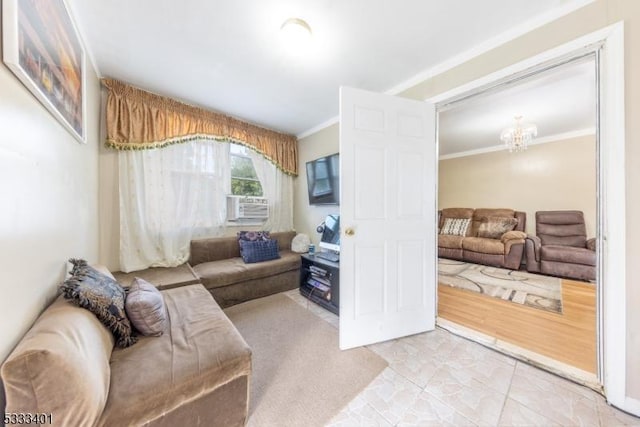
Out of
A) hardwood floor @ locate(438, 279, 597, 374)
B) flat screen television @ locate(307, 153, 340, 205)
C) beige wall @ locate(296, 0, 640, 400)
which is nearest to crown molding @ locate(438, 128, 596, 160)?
hardwood floor @ locate(438, 279, 597, 374)

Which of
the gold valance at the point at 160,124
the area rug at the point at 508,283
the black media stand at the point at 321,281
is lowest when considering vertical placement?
the area rug at the point at 508,283

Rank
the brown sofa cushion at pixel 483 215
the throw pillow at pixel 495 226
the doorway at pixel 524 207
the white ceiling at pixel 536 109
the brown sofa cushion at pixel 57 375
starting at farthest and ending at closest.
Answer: the brown sofa cushion at pixel 483 215
the throw pillow at pixel 495 226
the white ceiling at pixel 536 109
the doorway at pixel 524 207
the brown sofa cushion at pixel 57 375

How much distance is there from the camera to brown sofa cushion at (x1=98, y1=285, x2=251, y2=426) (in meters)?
0.86

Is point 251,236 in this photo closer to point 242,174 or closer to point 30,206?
point 242,174

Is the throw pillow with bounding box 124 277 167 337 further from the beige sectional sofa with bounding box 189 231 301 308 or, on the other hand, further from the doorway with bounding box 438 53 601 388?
the doorway with bounding box 438 53 601 388

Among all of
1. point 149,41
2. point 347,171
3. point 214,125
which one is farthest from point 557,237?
point 149,41

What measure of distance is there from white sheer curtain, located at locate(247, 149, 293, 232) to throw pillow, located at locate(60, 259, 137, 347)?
2324mm

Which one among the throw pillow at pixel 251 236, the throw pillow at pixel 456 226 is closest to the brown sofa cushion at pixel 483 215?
the throw pillow at pixel 456 226

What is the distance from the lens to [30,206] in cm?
94

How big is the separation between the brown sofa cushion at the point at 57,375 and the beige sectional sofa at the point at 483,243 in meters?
4.91

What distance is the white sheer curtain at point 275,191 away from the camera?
11.3 ft

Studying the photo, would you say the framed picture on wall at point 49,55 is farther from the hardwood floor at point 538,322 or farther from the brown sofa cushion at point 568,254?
the brown sofa cushion at point 568,254

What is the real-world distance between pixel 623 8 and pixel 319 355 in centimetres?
279

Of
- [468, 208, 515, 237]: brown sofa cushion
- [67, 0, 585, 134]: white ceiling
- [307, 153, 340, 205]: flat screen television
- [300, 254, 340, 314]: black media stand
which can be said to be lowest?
[300, 254, 340, 314]: black media stand
